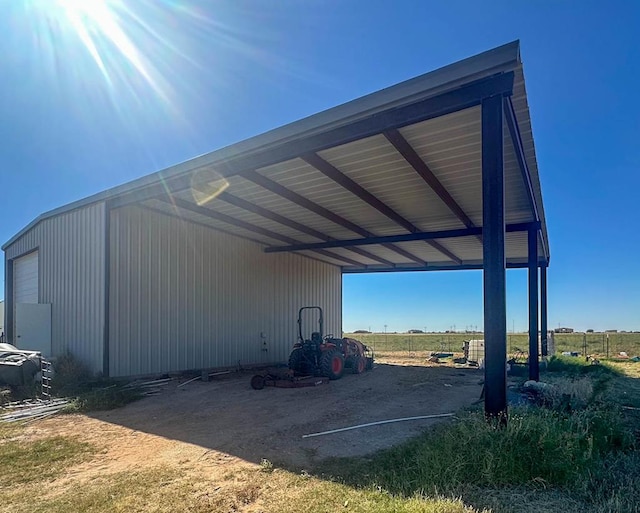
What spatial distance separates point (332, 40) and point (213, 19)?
194 cm

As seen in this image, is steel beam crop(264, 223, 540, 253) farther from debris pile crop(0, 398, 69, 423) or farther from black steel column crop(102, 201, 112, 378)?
debris pile crop(0, 398, 69, 423)

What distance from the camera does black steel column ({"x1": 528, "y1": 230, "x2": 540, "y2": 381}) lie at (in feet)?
31.4

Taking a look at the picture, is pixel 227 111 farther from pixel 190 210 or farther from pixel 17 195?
pixel 17 195

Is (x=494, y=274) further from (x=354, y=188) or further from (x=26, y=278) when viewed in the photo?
(x=26, y=278)

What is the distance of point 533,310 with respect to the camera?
9953 millimetres

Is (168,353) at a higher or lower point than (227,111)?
lower

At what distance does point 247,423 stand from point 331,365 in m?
4.25

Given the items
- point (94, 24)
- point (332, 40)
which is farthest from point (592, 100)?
point (94, 24)

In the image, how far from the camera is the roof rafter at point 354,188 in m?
6.87

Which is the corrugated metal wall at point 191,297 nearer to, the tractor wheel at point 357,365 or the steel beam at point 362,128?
the steel beam at point 362,128

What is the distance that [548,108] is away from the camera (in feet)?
29.8

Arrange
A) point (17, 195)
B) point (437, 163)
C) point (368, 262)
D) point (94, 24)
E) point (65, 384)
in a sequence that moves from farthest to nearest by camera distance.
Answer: point (368, 262) → point (17, 195) → point (65, 384) → point (437, 163) → point (94, 24)

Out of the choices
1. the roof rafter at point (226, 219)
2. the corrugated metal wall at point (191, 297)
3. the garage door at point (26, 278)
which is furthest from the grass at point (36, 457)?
the garage door at point (26, 278)

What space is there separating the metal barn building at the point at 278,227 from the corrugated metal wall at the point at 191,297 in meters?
0.04
